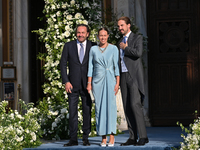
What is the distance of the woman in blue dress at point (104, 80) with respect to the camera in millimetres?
5457

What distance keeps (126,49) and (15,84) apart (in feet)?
19.3

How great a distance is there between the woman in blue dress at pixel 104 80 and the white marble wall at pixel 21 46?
17.8 feet

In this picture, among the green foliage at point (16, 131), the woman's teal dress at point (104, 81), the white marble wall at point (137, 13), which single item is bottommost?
the green foliage at point (16, 131)

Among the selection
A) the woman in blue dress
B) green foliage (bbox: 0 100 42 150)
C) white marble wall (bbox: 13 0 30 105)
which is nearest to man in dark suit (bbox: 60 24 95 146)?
the woman in blue dress

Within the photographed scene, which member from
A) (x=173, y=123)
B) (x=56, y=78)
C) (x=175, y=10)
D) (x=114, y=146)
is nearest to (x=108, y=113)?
(x=114, y=146)

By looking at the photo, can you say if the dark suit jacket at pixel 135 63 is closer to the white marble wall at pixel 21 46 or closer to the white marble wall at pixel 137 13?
the white marble wall at pixel 137 13

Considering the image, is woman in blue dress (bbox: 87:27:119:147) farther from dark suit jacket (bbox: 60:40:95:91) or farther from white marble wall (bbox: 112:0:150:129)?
white marble wall (bbox: 112:0:150:129)

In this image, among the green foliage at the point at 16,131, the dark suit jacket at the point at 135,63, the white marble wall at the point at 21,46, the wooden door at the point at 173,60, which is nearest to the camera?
the green foliage at the point at 16,131

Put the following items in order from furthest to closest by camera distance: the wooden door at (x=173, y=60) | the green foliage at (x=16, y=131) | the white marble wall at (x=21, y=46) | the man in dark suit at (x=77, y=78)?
the white marble wall at (x=21, y=46) → the wooden door at (x=173, y=60) → the man in dark suit at (x=77, y=78) → the green foliage at (x=16, y=131)

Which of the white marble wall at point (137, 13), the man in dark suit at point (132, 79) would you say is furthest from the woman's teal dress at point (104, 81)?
the white marble wall at point (137, 13)

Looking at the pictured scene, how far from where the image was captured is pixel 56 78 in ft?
23.5

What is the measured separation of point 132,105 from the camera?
17.7 ft

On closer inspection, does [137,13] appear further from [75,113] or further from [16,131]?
[16,131]

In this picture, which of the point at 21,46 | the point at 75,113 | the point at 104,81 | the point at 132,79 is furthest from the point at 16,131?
the point at 21,46
